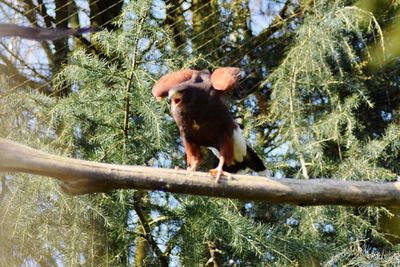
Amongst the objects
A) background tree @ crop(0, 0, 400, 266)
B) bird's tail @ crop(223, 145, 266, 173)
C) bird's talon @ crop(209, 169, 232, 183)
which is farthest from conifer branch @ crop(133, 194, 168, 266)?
bird's talon @ crop(209, 169, 232, 183)

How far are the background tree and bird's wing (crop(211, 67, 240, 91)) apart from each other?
29 centimetres

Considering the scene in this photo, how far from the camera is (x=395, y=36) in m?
3.22

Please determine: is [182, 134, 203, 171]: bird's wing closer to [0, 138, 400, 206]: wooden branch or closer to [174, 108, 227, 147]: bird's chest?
[174, 108, 227, 147]: bird's chest

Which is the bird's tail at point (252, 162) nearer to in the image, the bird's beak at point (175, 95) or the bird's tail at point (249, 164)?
the bird's tail at point (249, 164)

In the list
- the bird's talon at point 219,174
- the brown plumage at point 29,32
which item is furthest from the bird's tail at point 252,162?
the brown plumage at point 29,32

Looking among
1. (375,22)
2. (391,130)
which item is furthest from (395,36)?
(391,130)

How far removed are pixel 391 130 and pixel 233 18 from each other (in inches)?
41.3

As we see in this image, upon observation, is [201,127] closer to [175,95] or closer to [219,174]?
[175,95]

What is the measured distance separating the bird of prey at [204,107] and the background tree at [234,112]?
0.57ft

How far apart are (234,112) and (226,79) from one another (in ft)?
4.13

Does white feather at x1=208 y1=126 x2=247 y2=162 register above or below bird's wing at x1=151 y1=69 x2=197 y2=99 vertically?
below

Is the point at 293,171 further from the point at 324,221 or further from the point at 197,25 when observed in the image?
the point at 197,25

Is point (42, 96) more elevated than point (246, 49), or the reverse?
point (246, 49)

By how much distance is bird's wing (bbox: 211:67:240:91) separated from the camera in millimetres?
2016
